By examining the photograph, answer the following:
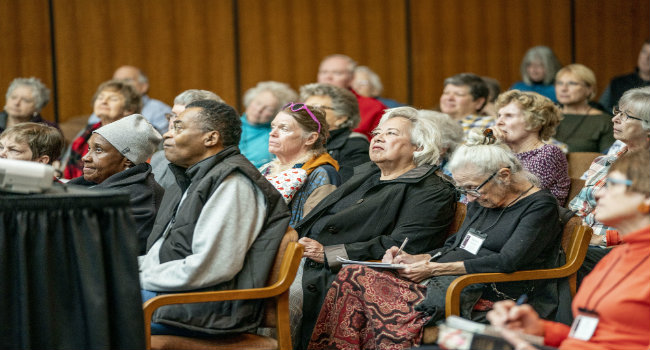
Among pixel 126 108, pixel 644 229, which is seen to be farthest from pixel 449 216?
pixel 126 108

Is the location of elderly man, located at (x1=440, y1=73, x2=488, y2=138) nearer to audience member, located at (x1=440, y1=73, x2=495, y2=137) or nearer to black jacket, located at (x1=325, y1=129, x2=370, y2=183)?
audience member, located at (x1=440, y1=73, x2=495, y2=137)

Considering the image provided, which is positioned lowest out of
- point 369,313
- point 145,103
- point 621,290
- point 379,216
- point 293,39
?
point 369,313

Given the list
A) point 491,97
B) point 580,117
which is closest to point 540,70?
point 491,97

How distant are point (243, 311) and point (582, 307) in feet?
3.59

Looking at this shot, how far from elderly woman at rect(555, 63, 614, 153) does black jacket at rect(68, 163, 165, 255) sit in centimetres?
294

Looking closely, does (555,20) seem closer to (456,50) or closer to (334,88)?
(456,50)

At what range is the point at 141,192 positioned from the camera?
3400 millimetres

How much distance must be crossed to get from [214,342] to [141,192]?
0.96 metres

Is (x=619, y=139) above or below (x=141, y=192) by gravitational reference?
above

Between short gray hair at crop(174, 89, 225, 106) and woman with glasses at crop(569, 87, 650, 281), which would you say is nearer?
woman with glasses at crop(569, 87, 650, 281)

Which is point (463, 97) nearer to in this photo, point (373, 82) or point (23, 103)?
point (373, 82)

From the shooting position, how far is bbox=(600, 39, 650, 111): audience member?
21.0 ft

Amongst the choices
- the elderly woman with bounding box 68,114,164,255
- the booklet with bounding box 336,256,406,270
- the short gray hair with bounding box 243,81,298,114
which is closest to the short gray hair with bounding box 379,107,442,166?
the booklet with bounding box 336,256,406,270

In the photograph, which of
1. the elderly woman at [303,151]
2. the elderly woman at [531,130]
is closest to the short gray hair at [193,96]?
the elderly woman at [303,151]
